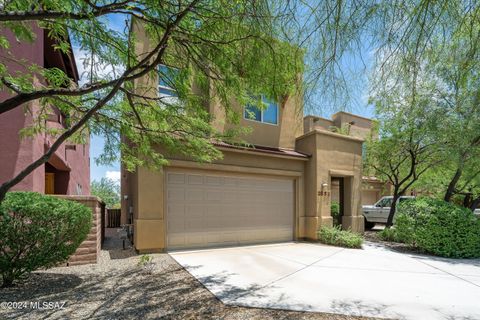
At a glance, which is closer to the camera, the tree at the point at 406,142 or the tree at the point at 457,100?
the tree at the point at 457,100

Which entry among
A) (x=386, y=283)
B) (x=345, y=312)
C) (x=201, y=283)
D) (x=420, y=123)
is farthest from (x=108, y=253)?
(x=420, y=123)

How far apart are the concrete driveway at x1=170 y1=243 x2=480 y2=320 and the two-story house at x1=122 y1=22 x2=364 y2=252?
102 centimetres

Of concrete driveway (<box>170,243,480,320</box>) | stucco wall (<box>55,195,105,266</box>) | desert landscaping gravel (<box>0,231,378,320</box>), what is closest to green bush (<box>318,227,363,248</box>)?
concrete driveway (<box>170,243,480,320</box>)

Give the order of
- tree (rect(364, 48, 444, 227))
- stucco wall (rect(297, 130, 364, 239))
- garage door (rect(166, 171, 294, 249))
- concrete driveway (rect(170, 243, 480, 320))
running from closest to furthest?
concrete driveway (rect(170, 243, 480, 320)), garage door (rect(166, 171, 294, 249)), tree (rect(364, 48, 444, 227)), stucco wall (rect(297, 130, 364, 239))

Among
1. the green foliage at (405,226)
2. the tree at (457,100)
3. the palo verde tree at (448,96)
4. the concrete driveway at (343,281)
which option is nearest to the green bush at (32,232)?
the concrete driveway at (343,281)

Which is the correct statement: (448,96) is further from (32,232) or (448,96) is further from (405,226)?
(32,232)

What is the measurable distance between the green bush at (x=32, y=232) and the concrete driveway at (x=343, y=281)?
2936 millimetres

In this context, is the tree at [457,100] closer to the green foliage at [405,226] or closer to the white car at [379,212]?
the white car at [379,212]

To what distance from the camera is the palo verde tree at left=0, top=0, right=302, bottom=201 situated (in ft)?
11.9

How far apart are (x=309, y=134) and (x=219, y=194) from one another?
4.83 metres

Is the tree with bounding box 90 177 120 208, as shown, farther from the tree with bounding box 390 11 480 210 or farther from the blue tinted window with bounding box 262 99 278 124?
the tree with bounding box 390 11 480 210

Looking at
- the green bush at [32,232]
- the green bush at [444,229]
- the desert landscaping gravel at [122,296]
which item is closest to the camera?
the desert landscaping gravel at [122,296]

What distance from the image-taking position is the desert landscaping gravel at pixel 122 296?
4.15m

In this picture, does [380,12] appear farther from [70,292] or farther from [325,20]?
[70,292]
